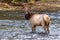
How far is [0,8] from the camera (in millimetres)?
34062

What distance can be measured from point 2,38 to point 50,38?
2.51 meters

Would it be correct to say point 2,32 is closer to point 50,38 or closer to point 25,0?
Result: point 50,38

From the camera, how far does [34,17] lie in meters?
16.3

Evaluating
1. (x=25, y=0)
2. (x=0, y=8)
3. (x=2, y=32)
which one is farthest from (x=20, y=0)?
(x=2, y=32)

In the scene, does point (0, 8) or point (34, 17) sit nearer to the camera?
point (34, 17)

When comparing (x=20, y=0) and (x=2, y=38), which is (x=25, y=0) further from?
(x=2, y=38)

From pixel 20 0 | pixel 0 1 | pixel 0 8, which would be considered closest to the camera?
pixel 0 8

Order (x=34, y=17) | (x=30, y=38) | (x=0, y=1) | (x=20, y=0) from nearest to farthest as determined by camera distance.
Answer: (x=30, y=38) < (x=34, y=17) < (x=0, y=1) < (x=20, y=0)

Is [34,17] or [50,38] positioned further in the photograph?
[34,17]

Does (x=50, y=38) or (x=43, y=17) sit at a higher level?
(x=43, y=17)

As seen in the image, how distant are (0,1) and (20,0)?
3.93m

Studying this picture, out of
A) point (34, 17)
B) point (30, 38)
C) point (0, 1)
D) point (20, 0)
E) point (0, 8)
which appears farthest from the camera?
point (20, 0)

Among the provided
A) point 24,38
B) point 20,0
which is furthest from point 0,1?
point 24,38

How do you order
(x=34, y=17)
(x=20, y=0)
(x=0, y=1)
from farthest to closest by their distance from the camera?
(x=20, y=0)
(x=0, y=1)
(x=34, y=17)
